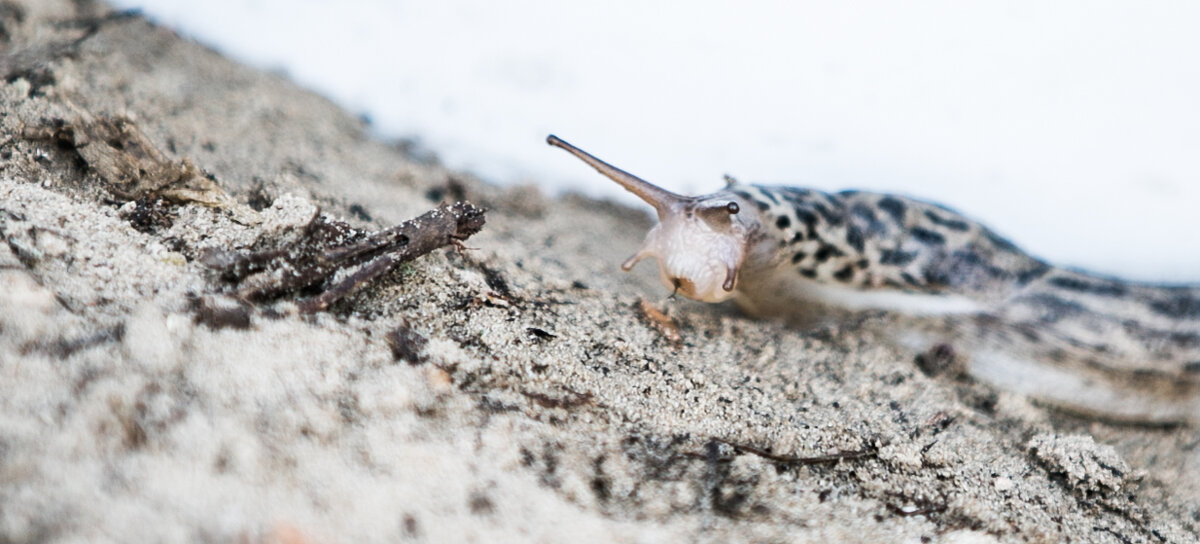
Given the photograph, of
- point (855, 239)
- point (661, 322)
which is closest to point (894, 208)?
point (855, 239)

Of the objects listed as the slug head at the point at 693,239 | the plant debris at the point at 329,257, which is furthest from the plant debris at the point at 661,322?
the plant debris at the point at 329,257

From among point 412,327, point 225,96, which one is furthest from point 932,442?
point 225,96

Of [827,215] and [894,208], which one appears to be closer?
[827,215]

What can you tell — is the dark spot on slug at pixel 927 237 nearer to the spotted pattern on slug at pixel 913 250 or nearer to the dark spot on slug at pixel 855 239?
the spotted pattern on slug at pixel 913 250

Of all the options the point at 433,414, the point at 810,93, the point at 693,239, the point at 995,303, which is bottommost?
the point at 433,414

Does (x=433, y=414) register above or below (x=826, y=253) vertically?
below

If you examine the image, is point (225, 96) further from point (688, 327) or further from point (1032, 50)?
point (1032, 50)

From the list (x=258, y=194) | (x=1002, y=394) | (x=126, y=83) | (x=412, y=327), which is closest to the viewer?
(x=412, y=327)

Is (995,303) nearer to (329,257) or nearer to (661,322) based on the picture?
(661,322)
